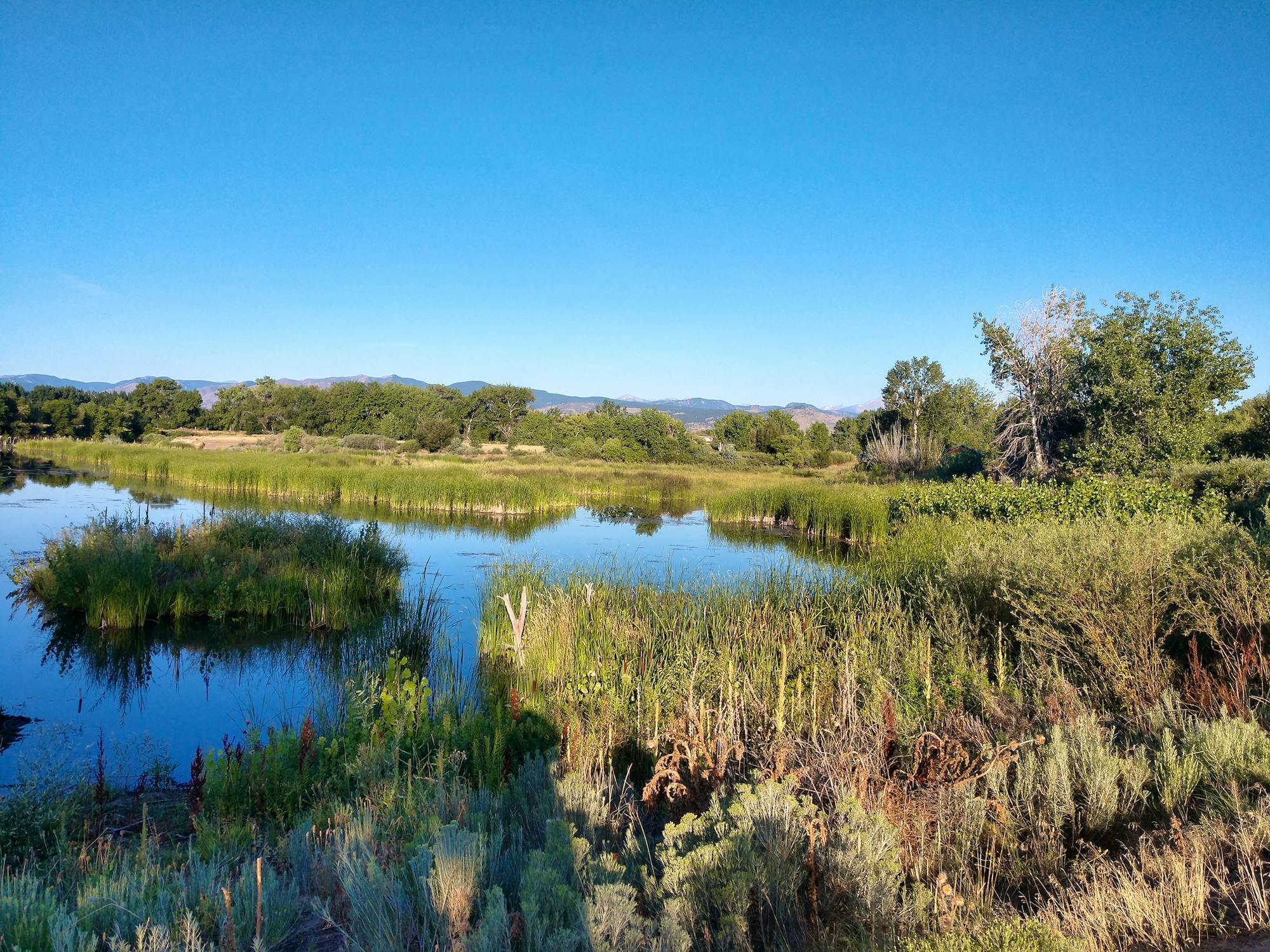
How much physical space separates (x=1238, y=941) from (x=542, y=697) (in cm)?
457

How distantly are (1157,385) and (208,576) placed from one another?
19.1 m

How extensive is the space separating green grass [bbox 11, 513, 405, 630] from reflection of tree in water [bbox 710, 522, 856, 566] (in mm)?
9004

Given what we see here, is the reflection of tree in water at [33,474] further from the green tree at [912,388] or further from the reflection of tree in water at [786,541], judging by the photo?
the green tree at [912,388]

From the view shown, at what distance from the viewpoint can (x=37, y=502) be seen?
2145cm

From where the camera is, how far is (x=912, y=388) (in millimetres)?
41500

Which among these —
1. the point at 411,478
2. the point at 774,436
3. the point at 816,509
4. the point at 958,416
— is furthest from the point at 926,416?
the point at 411,478

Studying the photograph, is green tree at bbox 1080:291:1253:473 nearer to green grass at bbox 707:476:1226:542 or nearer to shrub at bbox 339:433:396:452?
green grass at bbox 707:476:1226:542

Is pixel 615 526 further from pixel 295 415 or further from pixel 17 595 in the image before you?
pixel 295 415

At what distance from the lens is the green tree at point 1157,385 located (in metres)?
15.6

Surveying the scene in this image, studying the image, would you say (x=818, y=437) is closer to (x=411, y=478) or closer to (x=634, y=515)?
(x=634, y=515)

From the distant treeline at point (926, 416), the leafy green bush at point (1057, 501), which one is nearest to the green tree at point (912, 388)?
the distant treeline at point (926, 416)

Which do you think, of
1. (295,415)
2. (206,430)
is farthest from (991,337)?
(206,430)

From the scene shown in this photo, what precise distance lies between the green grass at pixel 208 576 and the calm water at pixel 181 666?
1.20 ft

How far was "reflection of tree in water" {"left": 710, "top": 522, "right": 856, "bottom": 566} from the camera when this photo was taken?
16.3 metres
